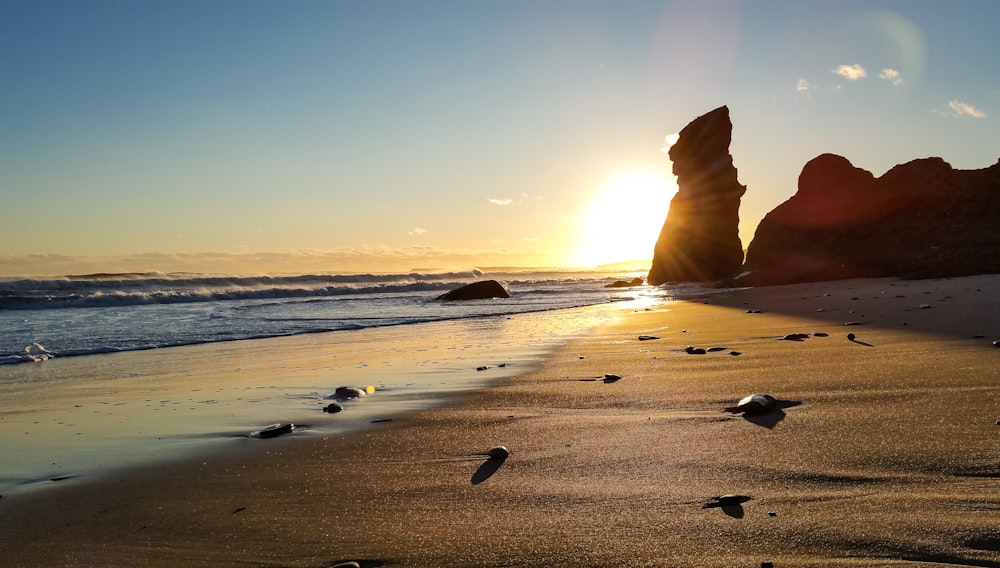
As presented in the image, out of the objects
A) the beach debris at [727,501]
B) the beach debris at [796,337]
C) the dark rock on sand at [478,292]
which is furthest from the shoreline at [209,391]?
the dark rock on sand at [478,292]

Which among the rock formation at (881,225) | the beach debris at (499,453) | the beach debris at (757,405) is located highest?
the rock formation at (881,225)

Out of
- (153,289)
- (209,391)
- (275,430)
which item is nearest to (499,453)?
(275,430)

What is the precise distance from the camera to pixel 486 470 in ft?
9.07

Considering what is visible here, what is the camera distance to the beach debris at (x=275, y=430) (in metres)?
3.76

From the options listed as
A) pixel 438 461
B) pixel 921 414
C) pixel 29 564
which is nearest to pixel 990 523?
pixel 921 414

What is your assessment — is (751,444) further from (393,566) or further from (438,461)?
(393,566)

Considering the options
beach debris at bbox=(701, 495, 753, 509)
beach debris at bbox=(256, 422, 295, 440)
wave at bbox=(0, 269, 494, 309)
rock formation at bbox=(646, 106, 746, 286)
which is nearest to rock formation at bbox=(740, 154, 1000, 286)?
rock formation at bbox=(646, 106, 746, 286)

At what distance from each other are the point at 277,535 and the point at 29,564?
848 mm

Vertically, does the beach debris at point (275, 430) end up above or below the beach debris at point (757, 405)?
below

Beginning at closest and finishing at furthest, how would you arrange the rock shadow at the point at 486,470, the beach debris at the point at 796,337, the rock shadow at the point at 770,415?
1. the rock shadow at the point at 486,470
2. the rock shadow at the point at 770,415
3. the beach debris at the point at 796,337

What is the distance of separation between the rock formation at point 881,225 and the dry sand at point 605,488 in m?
13.0

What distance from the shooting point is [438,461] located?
118 inches

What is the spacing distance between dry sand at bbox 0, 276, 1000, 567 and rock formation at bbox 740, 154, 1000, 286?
13.0 m

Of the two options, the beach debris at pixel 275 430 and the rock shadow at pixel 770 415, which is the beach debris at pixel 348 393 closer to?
the beach debris at pixel 275 430
